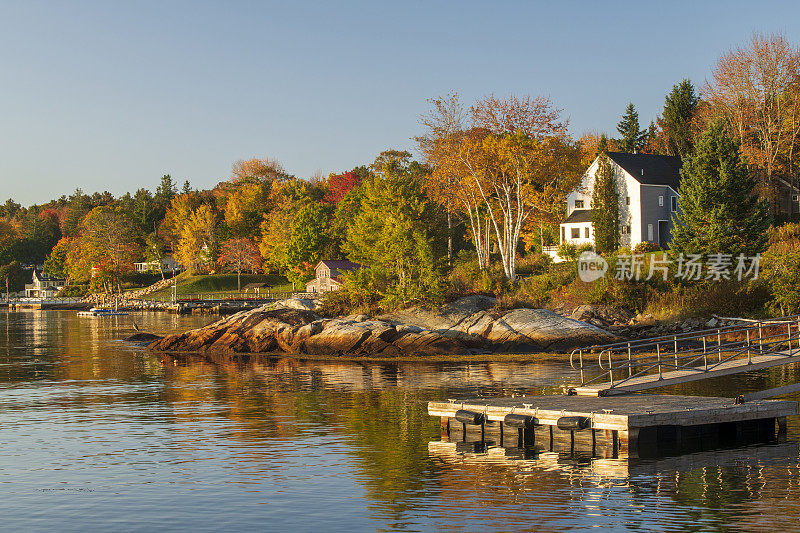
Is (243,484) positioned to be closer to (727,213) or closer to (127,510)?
(127,510)

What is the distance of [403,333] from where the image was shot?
49094 mm

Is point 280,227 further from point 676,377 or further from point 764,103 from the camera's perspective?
point 676,377

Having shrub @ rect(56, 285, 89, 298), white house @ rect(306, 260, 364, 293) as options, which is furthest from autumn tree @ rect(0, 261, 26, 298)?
white house @ rect(306, 260, 364, 293)

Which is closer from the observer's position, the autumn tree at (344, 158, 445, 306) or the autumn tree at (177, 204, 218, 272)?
the autumn tree at (344, 158, 445, 306)

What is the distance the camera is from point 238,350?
52.5 meters

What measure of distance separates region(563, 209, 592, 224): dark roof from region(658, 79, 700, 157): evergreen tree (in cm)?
1478

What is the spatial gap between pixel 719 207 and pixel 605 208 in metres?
20.5

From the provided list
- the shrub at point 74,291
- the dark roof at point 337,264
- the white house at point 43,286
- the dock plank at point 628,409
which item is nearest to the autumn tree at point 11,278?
the white house at point 43,286

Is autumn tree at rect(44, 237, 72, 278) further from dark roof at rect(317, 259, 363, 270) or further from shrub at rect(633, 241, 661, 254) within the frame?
shrub at rect(633, 241, 661, 254)

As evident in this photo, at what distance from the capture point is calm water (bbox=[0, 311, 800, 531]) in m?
15.9

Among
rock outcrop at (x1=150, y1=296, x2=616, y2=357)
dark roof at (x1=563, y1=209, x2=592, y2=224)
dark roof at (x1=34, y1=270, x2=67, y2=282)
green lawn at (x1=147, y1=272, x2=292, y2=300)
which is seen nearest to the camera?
rock outcrop at (x1=150, y1=296, x2=616, y2=357)

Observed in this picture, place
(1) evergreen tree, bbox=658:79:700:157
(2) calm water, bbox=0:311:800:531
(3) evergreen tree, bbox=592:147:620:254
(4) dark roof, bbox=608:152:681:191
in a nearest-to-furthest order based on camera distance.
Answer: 1. (2) calm water, bbox=0:311:800:531
2. (3) evergreen tree, bbox=592:147:620:254
3. (4) dark roof, bbox=608:152:681:191
4. (1) evergreen tree, bbox=658:79:700:157

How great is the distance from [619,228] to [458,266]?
15626 mm

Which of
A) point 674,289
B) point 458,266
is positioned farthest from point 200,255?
point 674,289
